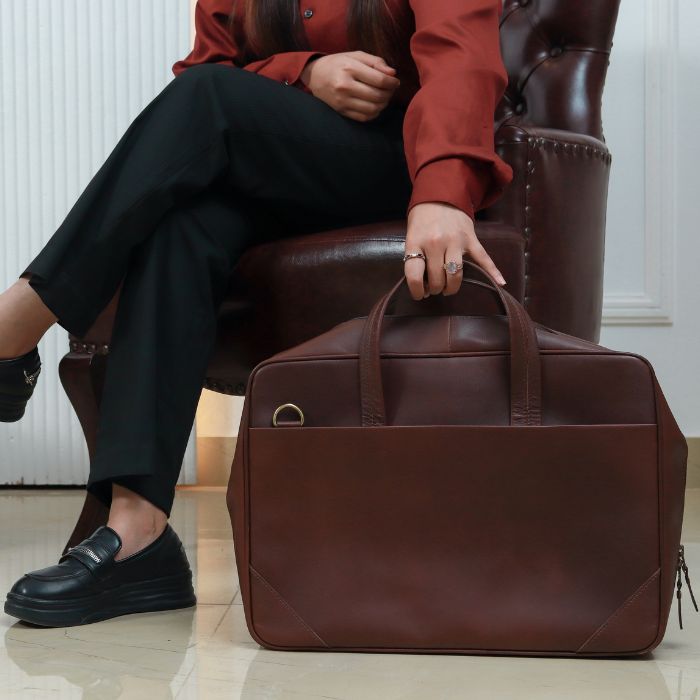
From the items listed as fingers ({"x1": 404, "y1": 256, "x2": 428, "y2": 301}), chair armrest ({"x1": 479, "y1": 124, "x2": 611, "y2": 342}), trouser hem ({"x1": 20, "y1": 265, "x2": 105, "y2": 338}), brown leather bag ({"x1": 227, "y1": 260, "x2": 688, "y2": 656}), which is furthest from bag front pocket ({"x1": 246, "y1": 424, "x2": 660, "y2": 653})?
chair armrest ({"x1": 479, "y1": 124, "x2": 611, "y2": 342})

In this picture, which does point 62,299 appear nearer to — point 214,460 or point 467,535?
point 467,535

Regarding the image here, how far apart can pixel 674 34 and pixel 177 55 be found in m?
1.04

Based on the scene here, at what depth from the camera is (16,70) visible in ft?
6.77

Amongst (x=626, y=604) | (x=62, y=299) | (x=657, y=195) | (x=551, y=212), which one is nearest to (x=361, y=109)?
(x=551, y=212)

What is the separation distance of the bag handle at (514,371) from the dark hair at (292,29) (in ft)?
1.49

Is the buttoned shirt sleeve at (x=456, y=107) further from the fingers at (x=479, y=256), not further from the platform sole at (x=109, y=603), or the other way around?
the platform sole at (x=109, y=603)

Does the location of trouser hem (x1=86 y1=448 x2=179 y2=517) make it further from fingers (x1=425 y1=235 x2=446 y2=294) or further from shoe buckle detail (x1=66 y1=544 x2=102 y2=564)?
fingers (x1=425 y1=235 x2=446 y2=294)

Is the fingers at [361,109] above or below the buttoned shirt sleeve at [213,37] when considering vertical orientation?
below

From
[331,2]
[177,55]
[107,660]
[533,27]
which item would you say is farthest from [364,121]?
[177,55]

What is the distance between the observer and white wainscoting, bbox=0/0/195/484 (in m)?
2.06

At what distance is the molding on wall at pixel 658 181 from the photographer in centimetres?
199

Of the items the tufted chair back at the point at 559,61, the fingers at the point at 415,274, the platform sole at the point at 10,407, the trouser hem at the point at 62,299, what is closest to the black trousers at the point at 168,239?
the trouser hem at the point at 62,299

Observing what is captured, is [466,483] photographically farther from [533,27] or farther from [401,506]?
[533,27]

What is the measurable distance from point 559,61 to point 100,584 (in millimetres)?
1015
